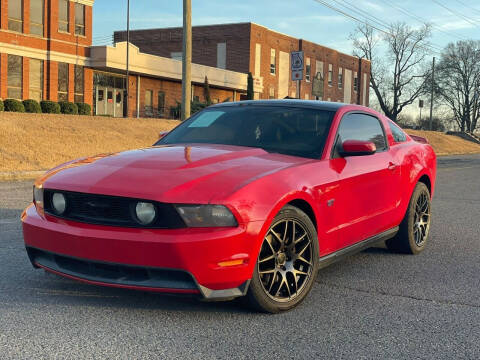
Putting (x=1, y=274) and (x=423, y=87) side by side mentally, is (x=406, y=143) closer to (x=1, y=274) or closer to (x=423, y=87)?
(x=1, y=274)

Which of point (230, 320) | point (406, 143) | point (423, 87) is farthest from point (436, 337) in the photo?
point (423, 87)

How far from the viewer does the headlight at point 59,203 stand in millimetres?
3889

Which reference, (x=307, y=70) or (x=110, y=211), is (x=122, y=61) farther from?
(x=110, y=211)

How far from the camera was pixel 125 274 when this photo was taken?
3.63m

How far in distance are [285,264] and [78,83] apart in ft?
114

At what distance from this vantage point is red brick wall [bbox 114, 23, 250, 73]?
51.7 m

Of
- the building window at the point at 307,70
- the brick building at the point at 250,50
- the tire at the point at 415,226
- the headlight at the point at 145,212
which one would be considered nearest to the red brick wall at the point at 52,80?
the brick building at the point at 250,50

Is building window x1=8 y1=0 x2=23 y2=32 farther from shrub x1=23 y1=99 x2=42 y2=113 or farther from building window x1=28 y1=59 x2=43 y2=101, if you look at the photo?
shrub x1=23 y1=99 x2=42 y2=113

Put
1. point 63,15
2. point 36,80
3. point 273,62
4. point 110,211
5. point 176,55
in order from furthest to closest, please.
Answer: point 176,55
point 273,62
point 63,15
point 36,80
point 110,211

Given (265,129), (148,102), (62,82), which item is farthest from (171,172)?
(148,102)

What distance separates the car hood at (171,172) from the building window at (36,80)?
31.9 metres

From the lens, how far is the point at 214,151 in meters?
4.48

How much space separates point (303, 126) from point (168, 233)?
193 centimetres

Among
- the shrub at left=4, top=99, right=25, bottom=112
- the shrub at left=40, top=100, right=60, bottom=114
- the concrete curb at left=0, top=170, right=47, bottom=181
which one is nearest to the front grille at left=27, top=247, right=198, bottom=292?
the concrete curb at left=0, top=170, right=47, bottom=181
